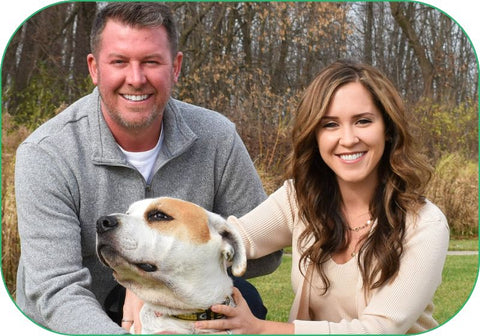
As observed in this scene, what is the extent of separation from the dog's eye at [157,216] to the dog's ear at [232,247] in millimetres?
178

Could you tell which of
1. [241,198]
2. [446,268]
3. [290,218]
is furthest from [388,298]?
[446,268]

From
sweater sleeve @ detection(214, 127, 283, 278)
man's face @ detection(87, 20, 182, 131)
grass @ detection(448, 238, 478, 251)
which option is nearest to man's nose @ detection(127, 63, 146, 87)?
man's face @ detection(87, 20, 182, 131)

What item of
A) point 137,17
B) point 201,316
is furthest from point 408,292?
point 137,17

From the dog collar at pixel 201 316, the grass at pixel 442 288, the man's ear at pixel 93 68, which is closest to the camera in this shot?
the dog collar at pixel 201 316

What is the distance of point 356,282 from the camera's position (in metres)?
2.81

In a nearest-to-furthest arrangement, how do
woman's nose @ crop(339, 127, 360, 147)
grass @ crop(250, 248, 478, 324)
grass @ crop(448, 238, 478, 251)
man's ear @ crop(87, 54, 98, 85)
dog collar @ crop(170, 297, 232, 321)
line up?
dog collar @ crop(170, 297, 232, 321), woman's nose @ crop(339, 127, 360, 147), man's ear @ crop(87, 54, 98, 85), grass @ crop(250, 248, 478, 324), grass @ crop(448, 238, 478, 251)

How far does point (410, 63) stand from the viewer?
388 centimetres

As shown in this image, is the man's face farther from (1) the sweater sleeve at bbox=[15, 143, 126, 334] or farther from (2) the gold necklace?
(2) the gold necklace

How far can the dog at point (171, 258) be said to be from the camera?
7.65 feet

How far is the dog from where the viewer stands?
233 centimetres

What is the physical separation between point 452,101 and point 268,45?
1830 millimetres

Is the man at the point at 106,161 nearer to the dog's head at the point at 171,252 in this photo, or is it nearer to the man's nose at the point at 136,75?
the man's nose at the point at 136,75

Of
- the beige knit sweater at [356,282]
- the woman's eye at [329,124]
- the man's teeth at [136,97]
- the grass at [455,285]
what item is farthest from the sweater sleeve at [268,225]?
the grass at [455,285]

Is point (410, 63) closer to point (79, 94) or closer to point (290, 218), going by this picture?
point (290, 218)
